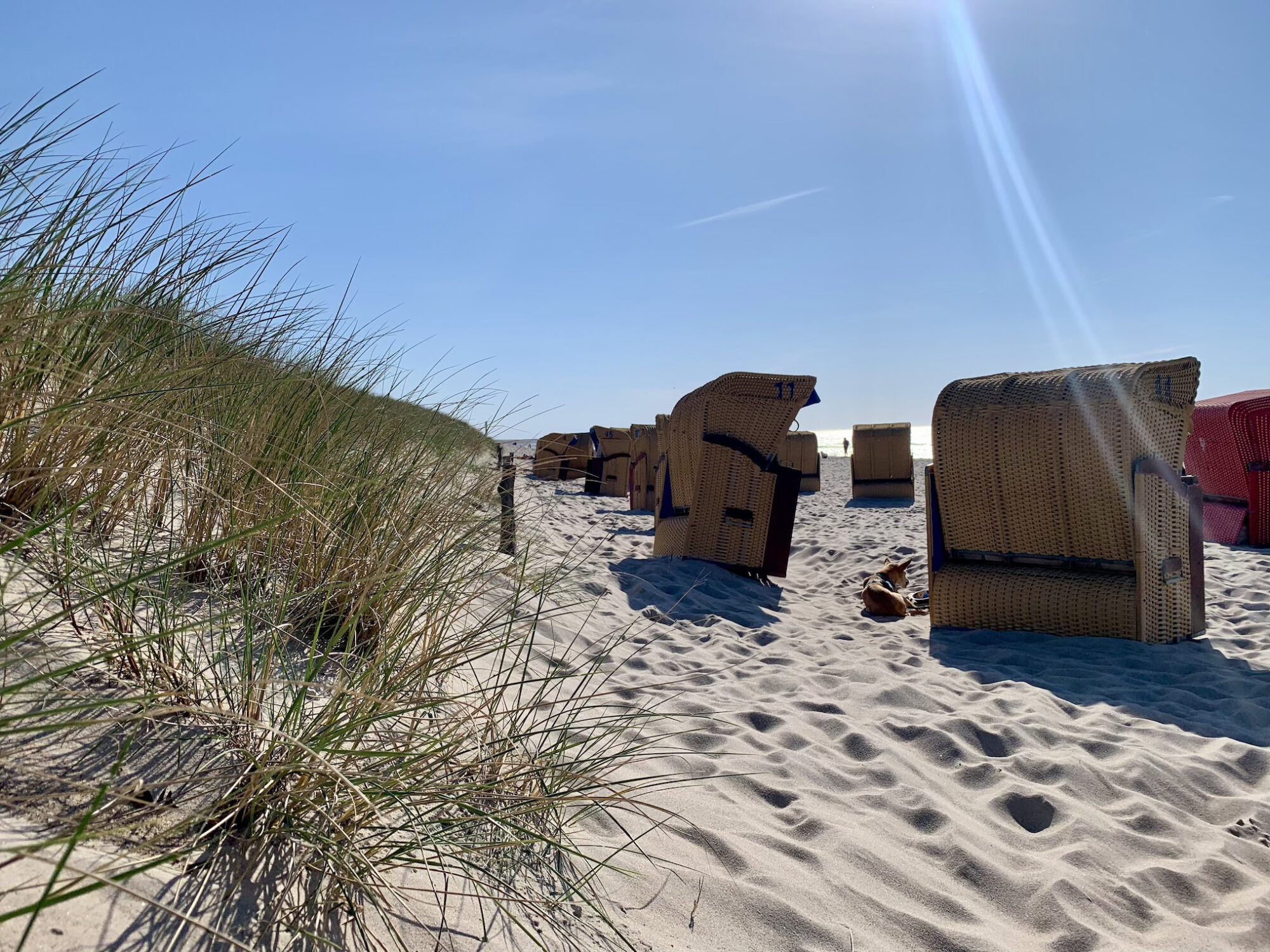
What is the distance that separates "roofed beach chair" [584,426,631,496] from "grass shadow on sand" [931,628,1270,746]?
8.24 meters

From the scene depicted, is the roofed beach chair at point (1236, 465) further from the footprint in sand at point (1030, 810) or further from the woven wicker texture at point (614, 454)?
the woven wicker texture at point (614, 454)

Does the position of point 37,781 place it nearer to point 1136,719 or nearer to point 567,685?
point 567,685

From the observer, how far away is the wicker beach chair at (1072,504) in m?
4.00

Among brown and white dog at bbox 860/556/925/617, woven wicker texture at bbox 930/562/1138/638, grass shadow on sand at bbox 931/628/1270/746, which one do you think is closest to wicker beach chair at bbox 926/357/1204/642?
woven wicker texture at bbox 930/562/1138/638

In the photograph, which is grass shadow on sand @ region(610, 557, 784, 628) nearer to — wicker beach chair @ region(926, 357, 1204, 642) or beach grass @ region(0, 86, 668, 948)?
wicker beach chair @ region(926, 357, 1204, 642)

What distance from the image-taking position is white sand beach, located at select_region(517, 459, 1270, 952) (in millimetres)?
1688

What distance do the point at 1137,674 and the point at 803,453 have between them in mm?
9452

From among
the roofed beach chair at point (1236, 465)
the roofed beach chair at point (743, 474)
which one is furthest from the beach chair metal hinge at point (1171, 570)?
the roofed beach chair at point (1236, 465)

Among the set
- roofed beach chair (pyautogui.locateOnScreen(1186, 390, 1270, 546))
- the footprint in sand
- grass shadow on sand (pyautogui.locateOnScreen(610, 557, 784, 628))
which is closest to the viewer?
the footprint in sand

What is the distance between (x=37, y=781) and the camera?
121 cm

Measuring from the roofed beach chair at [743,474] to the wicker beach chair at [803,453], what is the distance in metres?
5.99

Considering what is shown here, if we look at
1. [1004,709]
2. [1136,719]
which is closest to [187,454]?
[1004,709]

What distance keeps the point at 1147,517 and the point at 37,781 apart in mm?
4255

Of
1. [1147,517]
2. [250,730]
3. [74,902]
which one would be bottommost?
[74,902]
